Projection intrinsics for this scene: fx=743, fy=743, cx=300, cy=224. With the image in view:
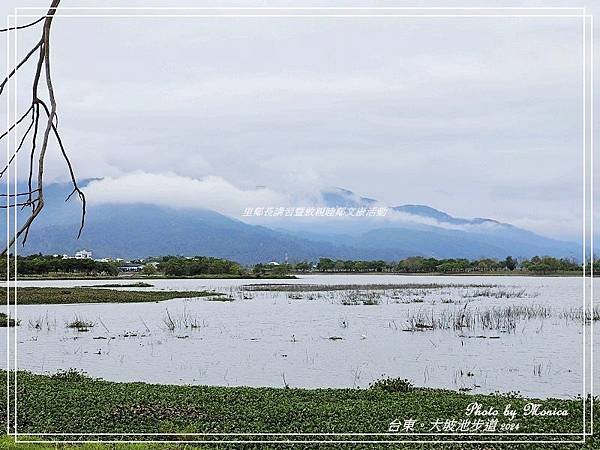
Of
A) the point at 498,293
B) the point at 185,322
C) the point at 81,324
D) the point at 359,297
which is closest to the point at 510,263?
the point at 498,293

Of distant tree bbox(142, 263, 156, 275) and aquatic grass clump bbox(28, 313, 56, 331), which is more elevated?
distant tree bbox(142, 263, 156, 275)

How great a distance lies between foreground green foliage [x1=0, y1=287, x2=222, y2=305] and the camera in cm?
976

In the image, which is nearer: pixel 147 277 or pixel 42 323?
pixel 147 277

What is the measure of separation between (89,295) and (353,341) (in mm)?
4544

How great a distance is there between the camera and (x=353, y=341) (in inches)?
357

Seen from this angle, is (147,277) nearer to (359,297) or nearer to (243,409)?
(243,409)

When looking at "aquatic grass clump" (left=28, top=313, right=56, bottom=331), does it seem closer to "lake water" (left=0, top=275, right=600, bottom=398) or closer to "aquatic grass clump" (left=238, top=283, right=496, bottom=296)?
"lake water" (left=0, top=275, right=600, bottom=398)

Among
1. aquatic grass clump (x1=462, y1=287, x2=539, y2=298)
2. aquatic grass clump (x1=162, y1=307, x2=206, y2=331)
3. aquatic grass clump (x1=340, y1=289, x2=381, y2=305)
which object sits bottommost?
aquatic grass clump (x1=162, y1=307, x2=206, y2=331)

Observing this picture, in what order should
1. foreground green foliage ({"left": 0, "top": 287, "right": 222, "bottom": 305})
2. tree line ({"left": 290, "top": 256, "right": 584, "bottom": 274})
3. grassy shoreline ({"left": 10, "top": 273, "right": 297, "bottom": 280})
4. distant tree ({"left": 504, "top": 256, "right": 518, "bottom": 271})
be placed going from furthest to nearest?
foreground green foliage ({"left": 0, "top": 287, "right": 222, "bottom": 305})
grassy shoreline ({"left": 10, "top": 273, "right": 297, "bottom": 280})
distant tree ({"left": 504, "top": 256, "right": 518, "bottom": 271})
tree line ({"left": 290, "top": 256, "right": 584, "bottom": 274})

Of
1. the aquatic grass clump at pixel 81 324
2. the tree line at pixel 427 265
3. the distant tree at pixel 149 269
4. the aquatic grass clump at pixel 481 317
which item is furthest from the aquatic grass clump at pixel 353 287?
the aquatic grass clump at pixel 81 324

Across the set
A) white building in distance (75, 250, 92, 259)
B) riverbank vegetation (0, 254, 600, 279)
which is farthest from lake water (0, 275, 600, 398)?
white building in distance (75, 250, 92, 259)

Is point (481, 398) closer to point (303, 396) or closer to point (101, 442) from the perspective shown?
point (303, 396)

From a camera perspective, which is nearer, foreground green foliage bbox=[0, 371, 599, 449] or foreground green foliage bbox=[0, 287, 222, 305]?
foreground green foliage bbox=[0, 371, 599, 449]

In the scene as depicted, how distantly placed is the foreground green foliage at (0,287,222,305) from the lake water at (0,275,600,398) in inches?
10.3
